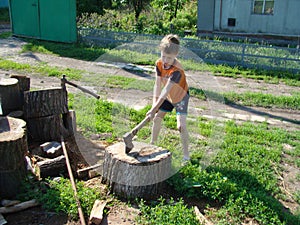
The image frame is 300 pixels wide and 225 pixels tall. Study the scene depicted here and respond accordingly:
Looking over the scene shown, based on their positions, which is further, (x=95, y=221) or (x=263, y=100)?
(x=263, y=100)

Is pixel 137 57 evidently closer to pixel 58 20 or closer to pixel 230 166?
pixel 58 20

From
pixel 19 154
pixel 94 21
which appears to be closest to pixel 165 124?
pixel 19 154

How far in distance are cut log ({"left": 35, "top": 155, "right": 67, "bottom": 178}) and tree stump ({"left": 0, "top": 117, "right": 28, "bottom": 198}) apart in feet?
0.81

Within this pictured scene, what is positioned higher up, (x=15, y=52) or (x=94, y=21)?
(x=94, y=21)

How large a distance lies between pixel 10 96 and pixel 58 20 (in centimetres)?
851

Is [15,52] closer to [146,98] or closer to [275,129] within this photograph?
[146,98]

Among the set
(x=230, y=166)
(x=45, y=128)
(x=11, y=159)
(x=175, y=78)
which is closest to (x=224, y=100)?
(x=230, y=166)

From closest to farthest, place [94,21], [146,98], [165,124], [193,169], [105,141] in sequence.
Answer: [193,169] < [105,141] < [165,124] < [146,98] < [94,21]

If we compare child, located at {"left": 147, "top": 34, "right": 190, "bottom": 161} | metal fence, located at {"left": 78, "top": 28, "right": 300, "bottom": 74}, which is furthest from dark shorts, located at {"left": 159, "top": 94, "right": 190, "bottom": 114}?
metal fence, located at {"left": 78, "top": 28, "right": 300, "bottom": 74}

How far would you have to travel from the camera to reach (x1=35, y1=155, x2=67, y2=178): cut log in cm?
445

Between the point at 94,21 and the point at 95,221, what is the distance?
1174cm

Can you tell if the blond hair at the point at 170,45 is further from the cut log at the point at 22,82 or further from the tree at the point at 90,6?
the tree at the point at 90,6

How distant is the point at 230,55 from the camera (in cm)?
1102

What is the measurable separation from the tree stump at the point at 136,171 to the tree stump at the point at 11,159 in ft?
3.04
